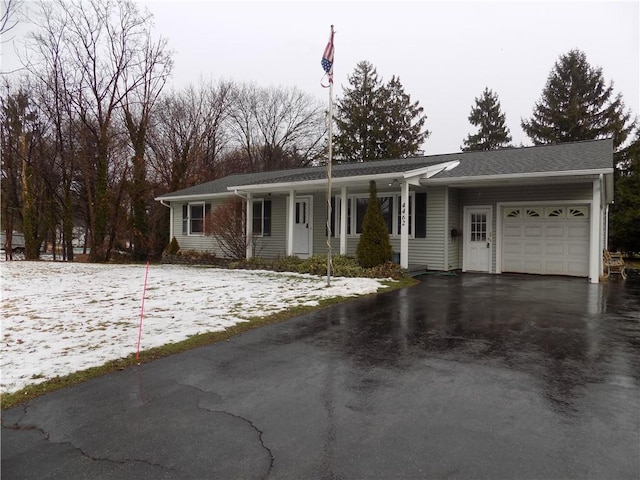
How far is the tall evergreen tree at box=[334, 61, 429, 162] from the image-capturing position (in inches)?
1304

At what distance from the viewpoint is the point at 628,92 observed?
3017 cm

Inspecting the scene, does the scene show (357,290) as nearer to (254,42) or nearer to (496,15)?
(496,15)

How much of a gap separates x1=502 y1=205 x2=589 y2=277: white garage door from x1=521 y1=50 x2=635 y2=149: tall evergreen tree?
65.3 feet

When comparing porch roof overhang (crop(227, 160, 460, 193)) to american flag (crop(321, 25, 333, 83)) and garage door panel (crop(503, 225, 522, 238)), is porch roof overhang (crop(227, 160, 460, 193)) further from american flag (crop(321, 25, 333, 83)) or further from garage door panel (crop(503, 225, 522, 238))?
american flag (crop(321, 25, 333, 83))

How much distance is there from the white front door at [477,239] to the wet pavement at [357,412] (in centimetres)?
711

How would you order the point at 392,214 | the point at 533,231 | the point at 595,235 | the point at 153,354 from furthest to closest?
the point at 392,214, the point at 533,231, the point at 595,235, the point at 153,354

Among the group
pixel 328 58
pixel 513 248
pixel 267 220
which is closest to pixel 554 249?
pixel 513 248

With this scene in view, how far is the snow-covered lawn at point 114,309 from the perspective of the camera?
14.3ft

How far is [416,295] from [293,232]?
6.98 meters

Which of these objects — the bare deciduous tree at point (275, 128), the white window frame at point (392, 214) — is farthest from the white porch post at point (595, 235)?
the bare deciduous tree at point (275, 128)

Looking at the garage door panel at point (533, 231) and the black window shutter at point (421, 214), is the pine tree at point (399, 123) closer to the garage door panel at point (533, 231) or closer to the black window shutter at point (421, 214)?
the black window shutter at point (421, 214)

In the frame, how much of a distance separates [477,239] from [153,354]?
10691 millimetres

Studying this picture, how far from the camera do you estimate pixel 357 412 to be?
9.85 feet

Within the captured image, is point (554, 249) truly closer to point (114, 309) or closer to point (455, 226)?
point (455, 226)
